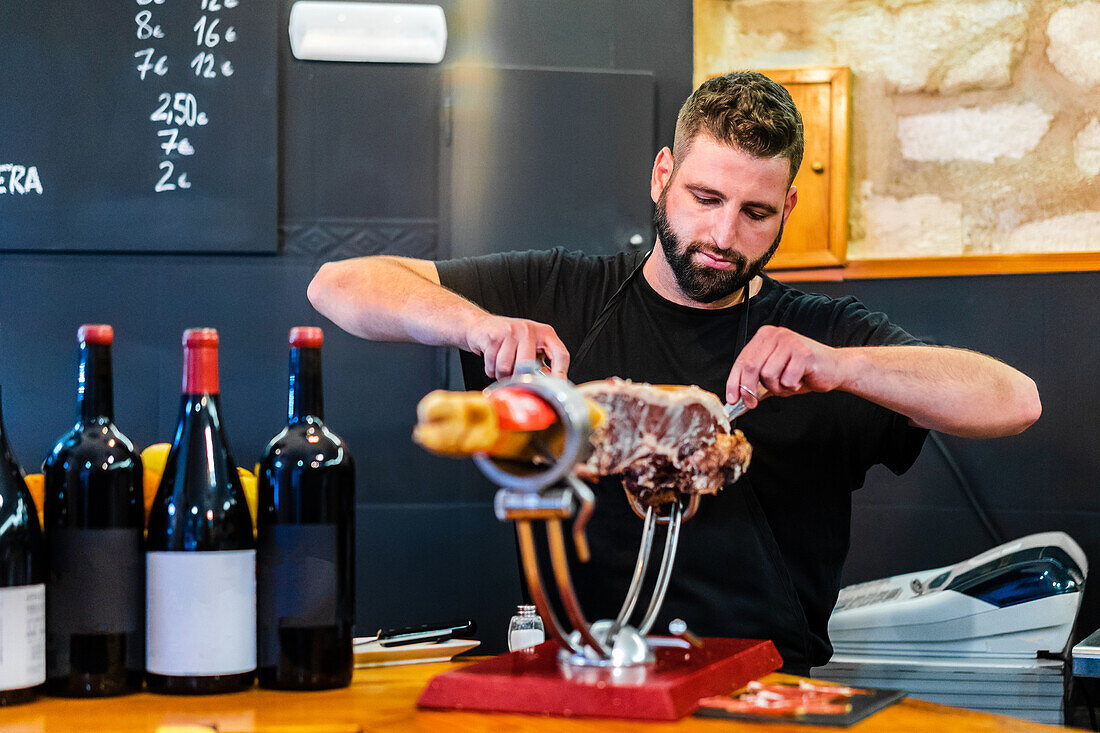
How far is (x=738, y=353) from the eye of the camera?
1.74 m

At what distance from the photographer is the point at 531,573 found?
856 mm

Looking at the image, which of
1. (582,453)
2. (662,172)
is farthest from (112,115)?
(582,453)

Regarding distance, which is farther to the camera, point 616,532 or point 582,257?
point 582,257

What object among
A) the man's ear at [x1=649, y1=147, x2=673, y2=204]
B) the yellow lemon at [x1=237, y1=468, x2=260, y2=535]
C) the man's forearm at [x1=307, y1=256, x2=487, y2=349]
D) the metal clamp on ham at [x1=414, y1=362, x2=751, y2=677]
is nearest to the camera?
the metal clamp on ham at [x1=414, y1=362, x2=751, y2=677]

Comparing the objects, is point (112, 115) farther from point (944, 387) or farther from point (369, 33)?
point (944, 387)

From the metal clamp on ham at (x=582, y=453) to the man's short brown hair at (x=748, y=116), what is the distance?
2.38ft

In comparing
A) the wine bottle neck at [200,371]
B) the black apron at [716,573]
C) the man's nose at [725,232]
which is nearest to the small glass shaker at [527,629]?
the black apron at [716,573]

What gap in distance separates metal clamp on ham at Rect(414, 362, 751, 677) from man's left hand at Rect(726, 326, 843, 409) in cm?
26

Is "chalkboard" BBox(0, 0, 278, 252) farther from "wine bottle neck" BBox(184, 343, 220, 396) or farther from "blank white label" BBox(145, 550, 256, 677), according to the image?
"blank white label" BBox(145, 550, 256, 677)

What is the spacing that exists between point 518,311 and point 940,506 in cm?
121

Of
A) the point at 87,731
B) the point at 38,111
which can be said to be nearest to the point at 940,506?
the point at 87,731

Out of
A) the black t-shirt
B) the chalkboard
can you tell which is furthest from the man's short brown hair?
the chalkboard

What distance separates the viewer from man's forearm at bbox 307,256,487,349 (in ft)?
4.94

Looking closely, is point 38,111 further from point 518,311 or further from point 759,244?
point 759,244
